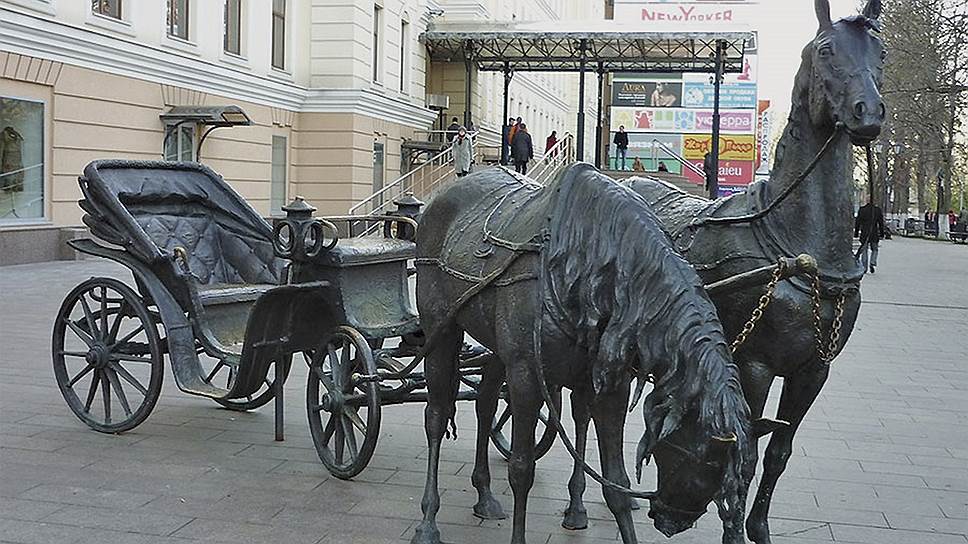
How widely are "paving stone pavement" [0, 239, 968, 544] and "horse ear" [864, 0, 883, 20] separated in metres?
2.56

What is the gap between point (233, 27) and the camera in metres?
24.4

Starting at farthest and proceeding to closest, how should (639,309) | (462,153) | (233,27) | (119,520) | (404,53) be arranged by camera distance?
(404,53), (462,153), (233,27), (119,520), (639,309)

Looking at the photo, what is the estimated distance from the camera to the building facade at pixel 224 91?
1739 centimetres

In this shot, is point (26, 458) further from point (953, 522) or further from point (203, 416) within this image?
point (953, 522)

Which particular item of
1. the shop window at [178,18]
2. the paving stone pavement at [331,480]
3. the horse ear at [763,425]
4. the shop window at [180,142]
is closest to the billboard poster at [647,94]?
the shop window at [178,18]

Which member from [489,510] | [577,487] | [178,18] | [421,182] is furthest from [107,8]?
[577,487]

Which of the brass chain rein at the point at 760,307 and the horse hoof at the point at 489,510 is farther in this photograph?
the horse hoof at the point at 489,510

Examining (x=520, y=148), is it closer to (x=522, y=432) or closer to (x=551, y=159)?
(x=551, y=159)

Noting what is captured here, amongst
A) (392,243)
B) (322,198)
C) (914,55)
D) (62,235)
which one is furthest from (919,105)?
(392,243)

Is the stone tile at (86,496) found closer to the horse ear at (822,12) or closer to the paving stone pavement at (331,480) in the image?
the paving stone pavement at (331,480)

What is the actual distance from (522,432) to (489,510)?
112cm

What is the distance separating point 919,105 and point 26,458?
44281mm

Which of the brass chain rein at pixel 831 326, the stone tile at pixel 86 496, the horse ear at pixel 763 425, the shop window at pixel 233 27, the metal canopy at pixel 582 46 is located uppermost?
the metal canopy at pixel 582 46

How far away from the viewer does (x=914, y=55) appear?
36844 millimetres
